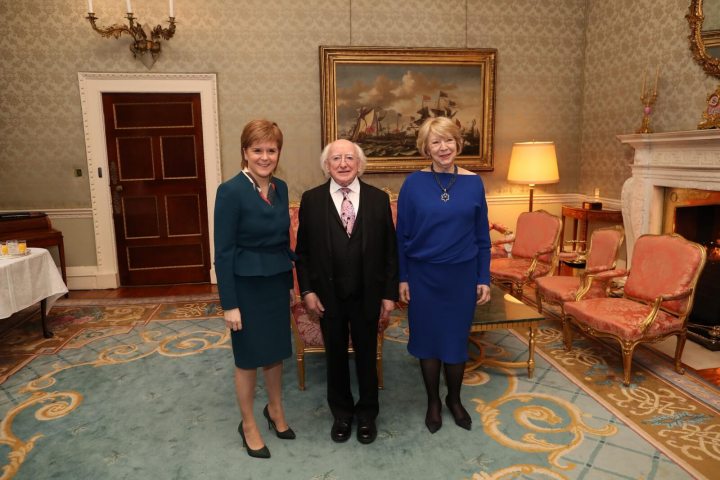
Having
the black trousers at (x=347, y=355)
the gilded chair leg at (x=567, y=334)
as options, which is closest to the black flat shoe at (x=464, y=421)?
the black trousers at (x=347, y=355)

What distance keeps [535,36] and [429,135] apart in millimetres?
4255

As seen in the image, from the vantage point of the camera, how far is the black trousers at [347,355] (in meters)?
2.38

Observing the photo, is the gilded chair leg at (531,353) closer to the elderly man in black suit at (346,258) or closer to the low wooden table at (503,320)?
the low wooden table at (503,320)

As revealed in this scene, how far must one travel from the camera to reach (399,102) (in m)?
5.61

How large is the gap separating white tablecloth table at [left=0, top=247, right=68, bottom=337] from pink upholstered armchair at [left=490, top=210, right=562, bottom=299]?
12.3 feet

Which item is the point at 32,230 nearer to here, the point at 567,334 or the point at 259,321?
the point at 259,321

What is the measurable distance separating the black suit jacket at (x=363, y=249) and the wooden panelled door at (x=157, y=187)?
3.59 meters

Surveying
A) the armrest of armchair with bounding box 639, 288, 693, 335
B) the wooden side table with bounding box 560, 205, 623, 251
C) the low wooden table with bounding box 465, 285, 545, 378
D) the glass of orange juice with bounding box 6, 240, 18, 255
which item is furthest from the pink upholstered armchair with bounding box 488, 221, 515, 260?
the glass of orange juice with bounding box 6, 240, 18, 255

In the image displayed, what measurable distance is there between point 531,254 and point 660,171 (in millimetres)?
1342

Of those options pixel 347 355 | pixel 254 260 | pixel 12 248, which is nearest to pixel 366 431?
pixel 347 355

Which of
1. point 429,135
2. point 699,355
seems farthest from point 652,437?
point 429,135

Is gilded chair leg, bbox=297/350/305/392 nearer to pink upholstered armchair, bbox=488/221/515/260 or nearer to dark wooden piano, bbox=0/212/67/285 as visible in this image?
pink upholstered armchair, bbox=488/221/515/260

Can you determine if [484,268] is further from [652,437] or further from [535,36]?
[535,36]

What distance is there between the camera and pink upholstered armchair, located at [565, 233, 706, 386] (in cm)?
307
